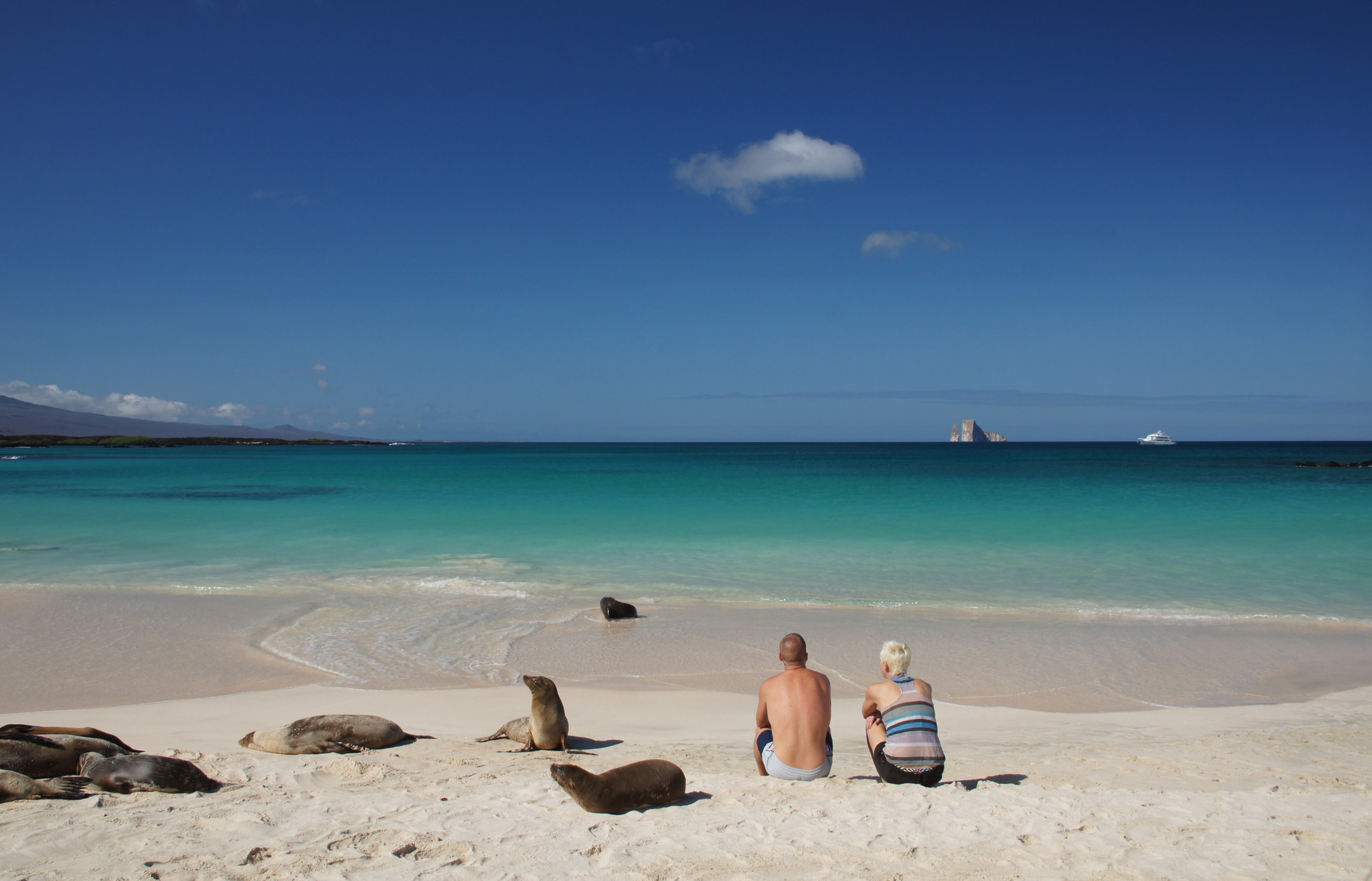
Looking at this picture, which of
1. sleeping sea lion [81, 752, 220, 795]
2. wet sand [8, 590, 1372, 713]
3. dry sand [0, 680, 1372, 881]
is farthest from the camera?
wet sand [8, 590, 1372, 713]

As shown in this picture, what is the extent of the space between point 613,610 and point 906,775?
217 inches

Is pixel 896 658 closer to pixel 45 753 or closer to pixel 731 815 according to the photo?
pixel 731 815

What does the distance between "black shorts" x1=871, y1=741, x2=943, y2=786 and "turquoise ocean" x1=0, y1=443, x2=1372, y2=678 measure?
4.35m

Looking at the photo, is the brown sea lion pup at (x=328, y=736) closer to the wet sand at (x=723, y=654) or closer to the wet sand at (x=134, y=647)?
the wet sand at (x=723, y=654)

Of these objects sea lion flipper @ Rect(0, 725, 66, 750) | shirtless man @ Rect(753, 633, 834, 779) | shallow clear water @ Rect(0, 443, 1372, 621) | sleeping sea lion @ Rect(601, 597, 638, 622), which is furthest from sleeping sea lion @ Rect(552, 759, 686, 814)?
shallow clear water @ Rect(0, 443, 1372, 621)

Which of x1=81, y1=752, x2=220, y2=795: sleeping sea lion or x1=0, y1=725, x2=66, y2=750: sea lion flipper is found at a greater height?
x1=0, y1=725, x2=66, y2=750: sea lion flipper

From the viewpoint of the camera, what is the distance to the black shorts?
4.26 meters

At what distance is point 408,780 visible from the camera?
14.4 feet

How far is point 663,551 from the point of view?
15.2m

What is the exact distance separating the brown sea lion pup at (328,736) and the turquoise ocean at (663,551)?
226cm

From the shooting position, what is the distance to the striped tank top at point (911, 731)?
4266 millimetres

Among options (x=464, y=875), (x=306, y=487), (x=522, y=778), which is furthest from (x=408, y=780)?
(x=306, y=487)

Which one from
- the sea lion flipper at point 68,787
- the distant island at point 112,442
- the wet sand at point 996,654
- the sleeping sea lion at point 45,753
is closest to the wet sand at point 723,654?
the wet sand at point 996,654

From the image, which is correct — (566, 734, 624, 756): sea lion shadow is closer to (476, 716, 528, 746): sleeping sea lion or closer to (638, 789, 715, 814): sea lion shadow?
(476, 716, 528, 746): sleeping sea lion
